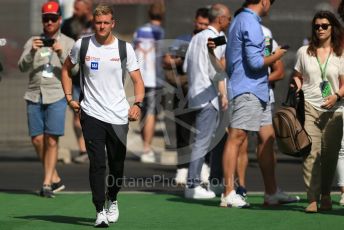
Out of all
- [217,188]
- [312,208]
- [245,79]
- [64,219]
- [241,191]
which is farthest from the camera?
[217,188]

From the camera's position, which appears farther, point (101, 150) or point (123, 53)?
point (123, 53)

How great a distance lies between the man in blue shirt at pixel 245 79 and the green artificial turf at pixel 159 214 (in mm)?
464

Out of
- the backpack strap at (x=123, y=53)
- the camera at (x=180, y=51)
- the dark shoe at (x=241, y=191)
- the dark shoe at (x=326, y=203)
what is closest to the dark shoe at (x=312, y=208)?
the dark shoe at (x=326, y=203)

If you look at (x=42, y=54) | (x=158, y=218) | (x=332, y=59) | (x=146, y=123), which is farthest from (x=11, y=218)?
(x=146, y=123)

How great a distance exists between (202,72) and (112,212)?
2838 mm

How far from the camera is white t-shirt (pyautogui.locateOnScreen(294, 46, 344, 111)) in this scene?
37.7ft

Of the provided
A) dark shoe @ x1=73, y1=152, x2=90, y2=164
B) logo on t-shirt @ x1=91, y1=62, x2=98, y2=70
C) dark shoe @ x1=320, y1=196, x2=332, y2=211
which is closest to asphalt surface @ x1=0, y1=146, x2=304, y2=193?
dark shoe @ x1=73, y1=152, x2=90, y2=164

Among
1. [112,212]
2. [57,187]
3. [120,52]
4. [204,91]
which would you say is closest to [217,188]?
[204,91]

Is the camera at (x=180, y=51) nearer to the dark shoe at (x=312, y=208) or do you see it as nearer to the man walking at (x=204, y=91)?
the man walking at (x=204, y=91)

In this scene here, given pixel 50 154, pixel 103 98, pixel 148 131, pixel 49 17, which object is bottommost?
pixel 148 131

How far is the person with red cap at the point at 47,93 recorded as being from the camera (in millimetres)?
13031

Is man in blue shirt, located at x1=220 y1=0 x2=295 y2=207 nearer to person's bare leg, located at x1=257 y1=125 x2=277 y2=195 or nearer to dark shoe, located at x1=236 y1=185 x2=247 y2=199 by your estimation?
dark shoe, located at x1=236 y1=185 x2=247 y2=199

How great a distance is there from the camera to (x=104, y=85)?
34.6ft

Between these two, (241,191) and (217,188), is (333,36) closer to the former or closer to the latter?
(241,191)
